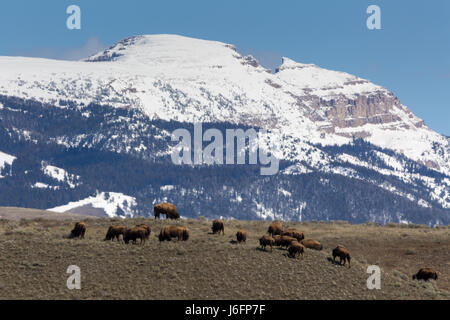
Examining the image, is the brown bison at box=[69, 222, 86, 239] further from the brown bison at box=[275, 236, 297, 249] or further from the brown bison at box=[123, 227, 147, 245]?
the brown bison at box=[275, 236, 297, 249]

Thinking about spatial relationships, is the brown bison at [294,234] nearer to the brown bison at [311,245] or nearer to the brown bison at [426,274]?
the brown bison at [311,245]

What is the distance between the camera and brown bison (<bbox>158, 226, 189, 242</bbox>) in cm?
6675

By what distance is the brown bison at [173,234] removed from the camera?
2628 inches

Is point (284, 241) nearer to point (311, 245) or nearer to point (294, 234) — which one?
point (311, 245)

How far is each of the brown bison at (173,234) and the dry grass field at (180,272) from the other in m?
0.58

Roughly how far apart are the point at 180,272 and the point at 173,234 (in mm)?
7721

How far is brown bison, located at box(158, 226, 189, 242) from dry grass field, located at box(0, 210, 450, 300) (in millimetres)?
576

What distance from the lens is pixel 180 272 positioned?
59.6 metres

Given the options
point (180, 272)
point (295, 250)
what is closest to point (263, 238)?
point (295, 250)

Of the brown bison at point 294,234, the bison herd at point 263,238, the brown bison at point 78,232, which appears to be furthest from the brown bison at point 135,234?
the brown bison at point 294,234
